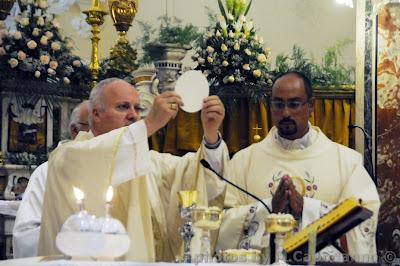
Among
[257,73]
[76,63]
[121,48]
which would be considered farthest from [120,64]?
[257,73]

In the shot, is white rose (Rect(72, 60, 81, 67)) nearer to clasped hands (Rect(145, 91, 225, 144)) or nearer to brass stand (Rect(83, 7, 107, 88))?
brass stand (Rect(83, 7, 107, 88))

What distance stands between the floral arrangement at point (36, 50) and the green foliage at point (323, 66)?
7.01 ft

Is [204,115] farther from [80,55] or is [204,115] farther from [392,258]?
[80,55]

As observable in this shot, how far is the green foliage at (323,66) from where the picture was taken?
1069 centimetres

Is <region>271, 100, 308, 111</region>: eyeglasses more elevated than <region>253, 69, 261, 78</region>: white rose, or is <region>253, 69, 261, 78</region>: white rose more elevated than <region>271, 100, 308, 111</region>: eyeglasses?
<region>253, 69, 261, 78</region>: white rose

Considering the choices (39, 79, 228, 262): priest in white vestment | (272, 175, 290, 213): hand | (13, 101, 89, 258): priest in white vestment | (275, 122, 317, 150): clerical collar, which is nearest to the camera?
(39, 79, 228, 262): priest in white vestment

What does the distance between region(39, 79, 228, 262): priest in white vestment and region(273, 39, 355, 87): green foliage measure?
4.34m

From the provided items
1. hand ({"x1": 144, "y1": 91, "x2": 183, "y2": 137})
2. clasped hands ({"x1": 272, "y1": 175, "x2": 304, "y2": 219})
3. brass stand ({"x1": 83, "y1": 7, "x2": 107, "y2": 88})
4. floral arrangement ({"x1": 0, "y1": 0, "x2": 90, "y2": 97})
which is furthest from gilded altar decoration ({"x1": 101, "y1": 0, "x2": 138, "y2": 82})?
hand ({"x1": 144, "y1": 91, "x2": 183, "y2": 137})

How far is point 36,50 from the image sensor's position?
32.3ft

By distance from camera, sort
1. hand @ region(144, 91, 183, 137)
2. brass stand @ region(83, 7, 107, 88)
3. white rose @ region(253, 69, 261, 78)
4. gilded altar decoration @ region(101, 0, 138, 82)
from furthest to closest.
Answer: gilded altar decoration @ region(101, 0, 138, 82) → brass stand @ region(83, 7, 107, 88) → white rose @ region(253, 69, 261, 78) → hand @ region(144, 91, 183, 137)

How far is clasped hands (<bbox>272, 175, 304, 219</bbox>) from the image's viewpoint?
6035mm

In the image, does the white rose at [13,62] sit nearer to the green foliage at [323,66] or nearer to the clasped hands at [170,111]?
the green foliage at [323,66]

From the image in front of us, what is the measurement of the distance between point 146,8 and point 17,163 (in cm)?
276

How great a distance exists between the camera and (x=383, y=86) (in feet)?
32.5
